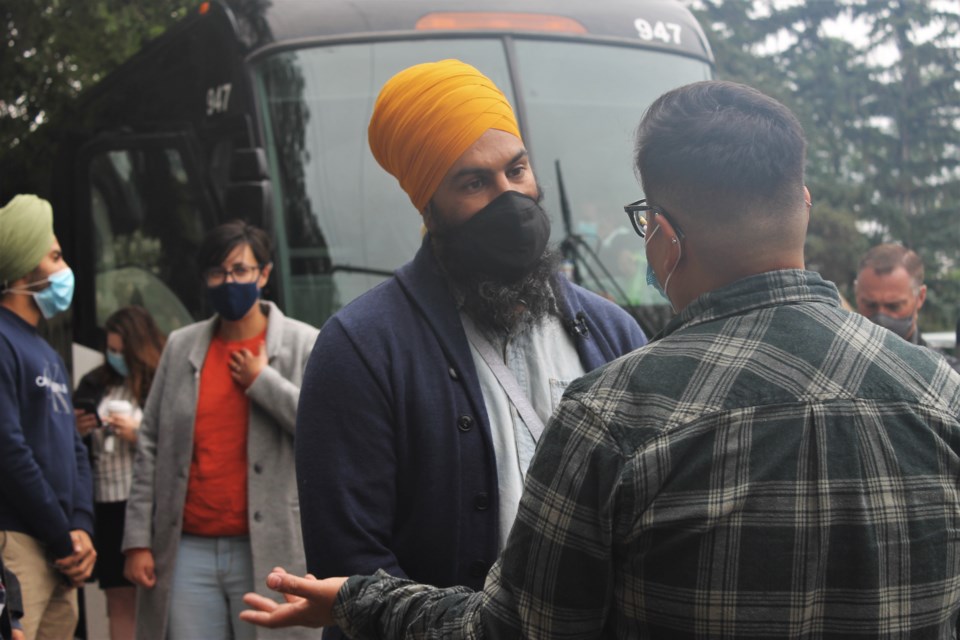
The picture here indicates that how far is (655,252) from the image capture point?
1.68m

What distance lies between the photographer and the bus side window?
7.00 metres

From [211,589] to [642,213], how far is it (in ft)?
9.45

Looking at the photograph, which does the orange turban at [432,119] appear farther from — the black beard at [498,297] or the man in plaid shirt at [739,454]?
the man in plaid shirt at [739,454]

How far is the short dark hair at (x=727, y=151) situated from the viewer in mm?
1576

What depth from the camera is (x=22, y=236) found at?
4.71 meters

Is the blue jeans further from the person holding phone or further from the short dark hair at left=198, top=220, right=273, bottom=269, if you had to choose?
the person holding phone

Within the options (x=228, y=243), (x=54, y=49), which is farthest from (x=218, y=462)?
(x=54, y=49)

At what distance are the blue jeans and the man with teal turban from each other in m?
0.53

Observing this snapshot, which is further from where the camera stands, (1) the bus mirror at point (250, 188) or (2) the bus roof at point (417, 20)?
(2) the bus roof at point (417, 20)

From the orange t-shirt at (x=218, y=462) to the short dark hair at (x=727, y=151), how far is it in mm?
2871

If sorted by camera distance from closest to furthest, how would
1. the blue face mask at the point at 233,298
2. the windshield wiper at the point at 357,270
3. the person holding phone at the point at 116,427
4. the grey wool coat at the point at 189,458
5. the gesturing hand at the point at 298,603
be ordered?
the gesturing hand at the point at 298,603 < the grey wool coat at the point at 189,458 < the blue face mask at the point at 233,298 < the windshield wiper at the point at 357,270 < the person holding phone at the point at 116,427

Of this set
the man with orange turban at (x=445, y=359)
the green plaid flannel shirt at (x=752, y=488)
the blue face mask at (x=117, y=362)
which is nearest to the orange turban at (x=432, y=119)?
the man with orange turban at (x=445, y=359)

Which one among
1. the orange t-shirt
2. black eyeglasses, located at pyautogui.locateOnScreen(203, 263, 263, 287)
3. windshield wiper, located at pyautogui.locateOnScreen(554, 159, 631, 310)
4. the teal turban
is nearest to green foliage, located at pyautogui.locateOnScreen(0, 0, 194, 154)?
the teal turban

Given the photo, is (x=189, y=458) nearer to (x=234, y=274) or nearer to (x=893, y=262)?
(x=234, y=274)
